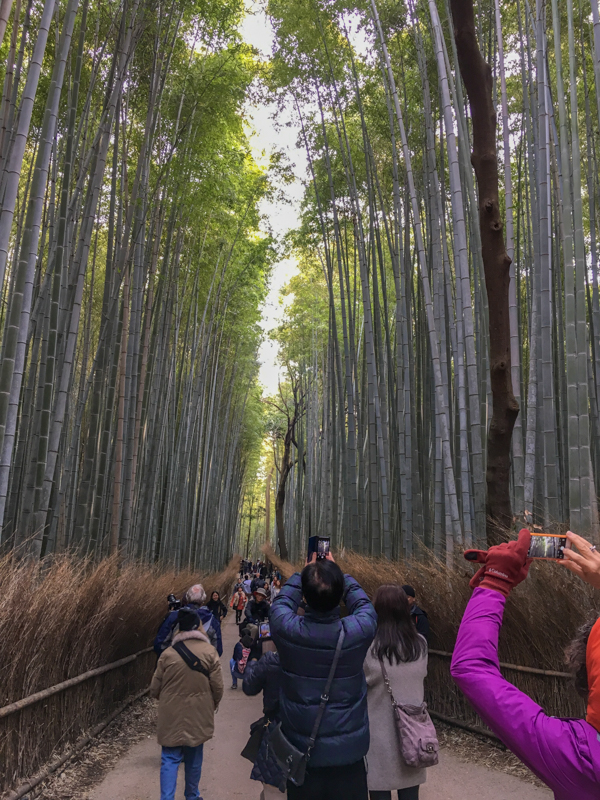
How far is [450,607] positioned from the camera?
12.2 ft

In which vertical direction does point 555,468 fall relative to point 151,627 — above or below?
above

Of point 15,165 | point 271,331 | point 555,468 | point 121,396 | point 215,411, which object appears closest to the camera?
point 15,165

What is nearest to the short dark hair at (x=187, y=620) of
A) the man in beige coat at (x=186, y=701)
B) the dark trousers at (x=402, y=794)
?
the man in beige coat at (x=186, y=701)

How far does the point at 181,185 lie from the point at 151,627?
4.20 metres

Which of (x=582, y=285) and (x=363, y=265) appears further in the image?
(x=363, y=265)

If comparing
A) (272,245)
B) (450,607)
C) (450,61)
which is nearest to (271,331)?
(272,245)

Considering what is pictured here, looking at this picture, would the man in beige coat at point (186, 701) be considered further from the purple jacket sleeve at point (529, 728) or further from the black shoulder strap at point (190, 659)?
the purple jacket sleeve at point (529, 728)

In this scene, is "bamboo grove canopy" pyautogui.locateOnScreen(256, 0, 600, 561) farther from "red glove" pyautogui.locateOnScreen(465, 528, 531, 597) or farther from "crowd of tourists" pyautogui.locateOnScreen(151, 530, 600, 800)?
"red glove" pyautogui.locateOnScreen(465, 528, 531, 597)

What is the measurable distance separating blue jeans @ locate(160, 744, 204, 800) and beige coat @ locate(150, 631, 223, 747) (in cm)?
5

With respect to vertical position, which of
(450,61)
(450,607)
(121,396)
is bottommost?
(450,607)

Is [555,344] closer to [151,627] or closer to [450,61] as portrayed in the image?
[450,61]

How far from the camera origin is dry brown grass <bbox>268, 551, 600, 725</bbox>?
2.75m

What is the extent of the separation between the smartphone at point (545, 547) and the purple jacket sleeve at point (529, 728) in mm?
126

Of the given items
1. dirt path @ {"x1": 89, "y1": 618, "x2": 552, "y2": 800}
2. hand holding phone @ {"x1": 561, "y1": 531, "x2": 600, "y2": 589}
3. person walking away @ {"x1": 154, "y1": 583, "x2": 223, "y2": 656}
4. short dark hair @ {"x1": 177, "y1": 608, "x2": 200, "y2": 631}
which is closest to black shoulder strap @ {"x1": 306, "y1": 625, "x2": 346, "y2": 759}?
hand holding phone @ {"x1": 561, "y1": 531, "x2": 600, "y2": 589}
